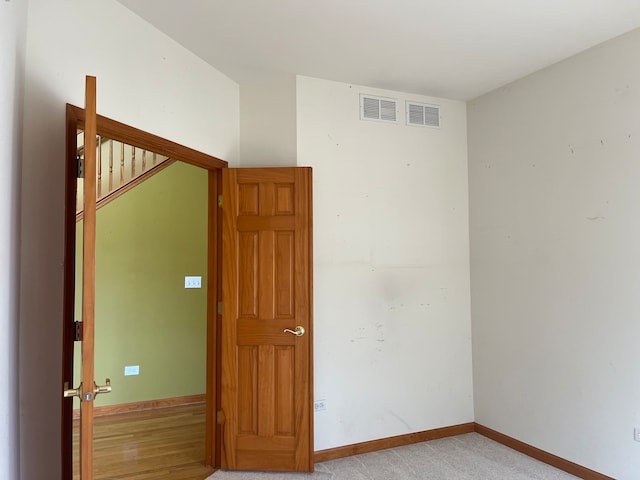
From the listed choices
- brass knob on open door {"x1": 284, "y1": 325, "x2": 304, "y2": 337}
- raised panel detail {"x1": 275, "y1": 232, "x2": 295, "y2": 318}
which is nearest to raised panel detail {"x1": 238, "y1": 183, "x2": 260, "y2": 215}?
raised panel detail {"x1": 275, "y1": 232, "x2": 295, "y2": 318}

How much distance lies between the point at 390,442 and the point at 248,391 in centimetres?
125

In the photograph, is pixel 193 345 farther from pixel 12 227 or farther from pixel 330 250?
pixel 12 227

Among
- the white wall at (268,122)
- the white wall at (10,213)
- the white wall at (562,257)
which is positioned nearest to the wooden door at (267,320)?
the white wall at (268,122)

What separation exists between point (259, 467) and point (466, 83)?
3.29 metres

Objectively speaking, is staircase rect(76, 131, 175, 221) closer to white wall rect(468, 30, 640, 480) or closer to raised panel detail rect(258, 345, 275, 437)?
raised panel detail rect(258, 345, 275, 437)

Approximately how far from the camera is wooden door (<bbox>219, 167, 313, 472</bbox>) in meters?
2.82

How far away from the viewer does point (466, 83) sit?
3279mm

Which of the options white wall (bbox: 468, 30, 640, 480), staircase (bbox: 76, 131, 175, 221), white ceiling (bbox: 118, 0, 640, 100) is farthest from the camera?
staircase (bbox: 76, 131, 175, 221)

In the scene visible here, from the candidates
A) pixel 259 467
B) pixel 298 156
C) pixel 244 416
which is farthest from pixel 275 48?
pixel 259 467

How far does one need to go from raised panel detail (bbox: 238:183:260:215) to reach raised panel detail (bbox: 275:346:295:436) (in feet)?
3.23

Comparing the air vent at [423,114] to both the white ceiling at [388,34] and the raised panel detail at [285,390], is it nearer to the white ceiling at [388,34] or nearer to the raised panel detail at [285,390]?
the white ceiling at [388,34]

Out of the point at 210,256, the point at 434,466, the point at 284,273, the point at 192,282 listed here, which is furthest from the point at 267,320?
the point at 192,282

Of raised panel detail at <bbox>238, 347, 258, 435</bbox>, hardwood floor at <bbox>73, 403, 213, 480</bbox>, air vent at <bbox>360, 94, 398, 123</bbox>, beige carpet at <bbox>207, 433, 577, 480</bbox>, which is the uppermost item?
air vent at <bbox>360, 94, 398, 123</bbox>

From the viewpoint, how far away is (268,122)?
3137 millimetres
